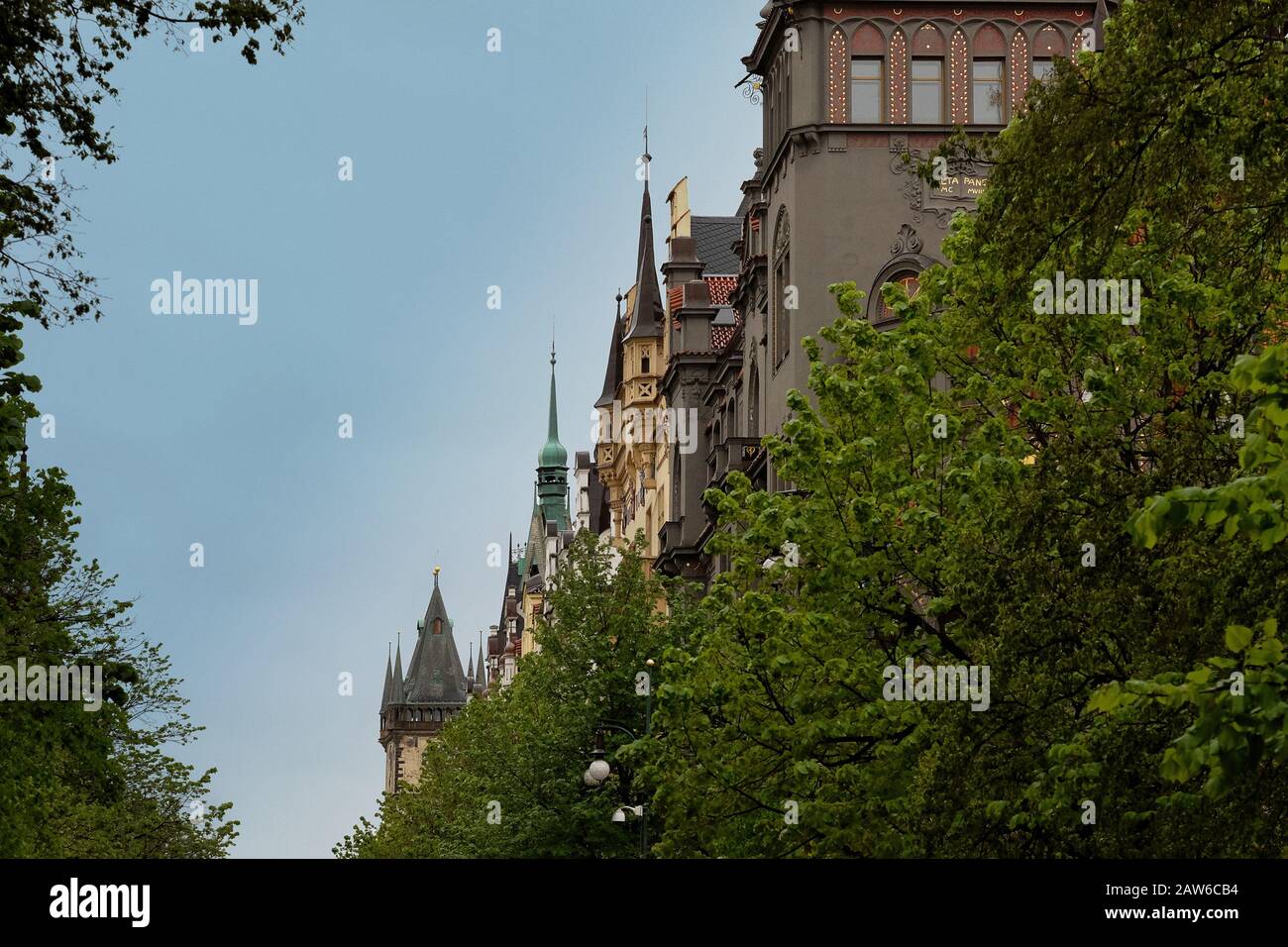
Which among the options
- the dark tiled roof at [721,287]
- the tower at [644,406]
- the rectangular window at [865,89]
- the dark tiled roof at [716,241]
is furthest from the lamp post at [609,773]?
the dark tiled roof at [716,241]

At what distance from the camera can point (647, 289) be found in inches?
3671

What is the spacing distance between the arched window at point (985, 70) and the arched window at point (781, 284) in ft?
18.2

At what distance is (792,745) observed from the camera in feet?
99.9

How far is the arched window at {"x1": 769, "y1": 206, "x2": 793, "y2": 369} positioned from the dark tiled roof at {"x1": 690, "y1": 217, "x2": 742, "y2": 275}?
2671 centimetres

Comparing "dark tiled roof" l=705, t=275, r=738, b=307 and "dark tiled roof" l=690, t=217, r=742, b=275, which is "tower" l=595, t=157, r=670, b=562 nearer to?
"dark tiled roof" l=690, t=217, r=742, b=275

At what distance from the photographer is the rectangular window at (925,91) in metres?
57.4

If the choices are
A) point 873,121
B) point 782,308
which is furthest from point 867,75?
point 782,308

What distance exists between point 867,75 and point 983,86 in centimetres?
296

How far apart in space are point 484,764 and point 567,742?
992 centimetres

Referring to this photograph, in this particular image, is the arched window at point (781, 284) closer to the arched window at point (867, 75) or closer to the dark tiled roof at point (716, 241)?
the arched window at point (867, 75)

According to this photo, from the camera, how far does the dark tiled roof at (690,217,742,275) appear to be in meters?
87.9

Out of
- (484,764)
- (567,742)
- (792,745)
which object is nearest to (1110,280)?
(792,745)

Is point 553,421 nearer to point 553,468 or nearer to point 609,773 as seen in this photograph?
point 553,468
